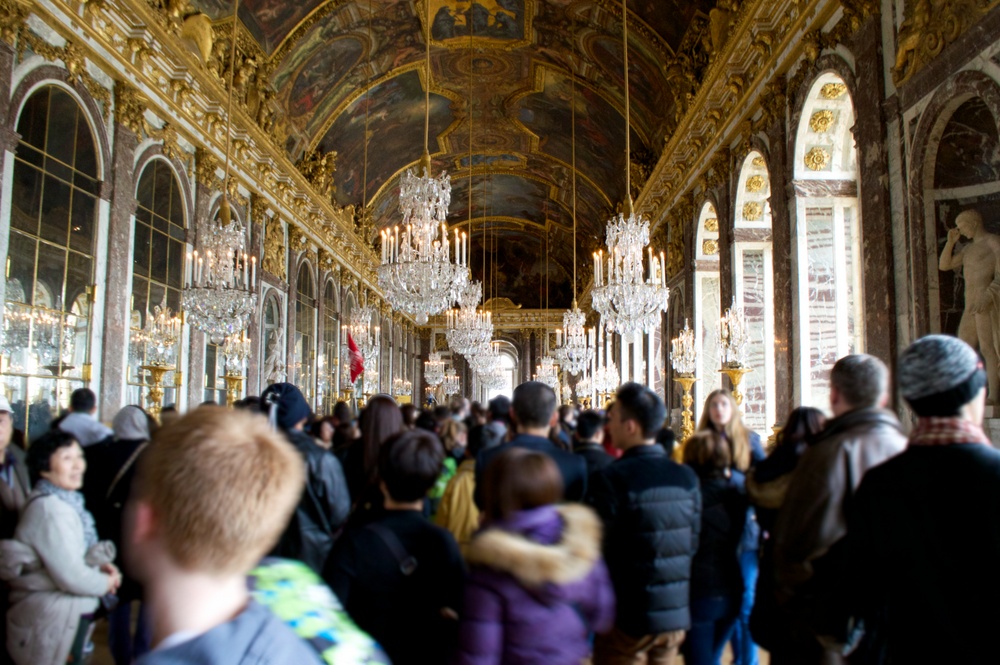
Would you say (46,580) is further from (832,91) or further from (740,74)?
(740,74)

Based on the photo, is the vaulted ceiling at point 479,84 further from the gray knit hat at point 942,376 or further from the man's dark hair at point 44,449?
the gray knit hat at point 942,376

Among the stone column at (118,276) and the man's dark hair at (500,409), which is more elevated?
the stone column at (118,276)

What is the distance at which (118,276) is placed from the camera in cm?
1045

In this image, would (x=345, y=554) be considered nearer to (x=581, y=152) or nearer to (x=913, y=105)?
(x=913, y=105)

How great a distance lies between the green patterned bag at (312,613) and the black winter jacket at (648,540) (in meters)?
1.92

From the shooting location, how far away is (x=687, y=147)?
15695mm

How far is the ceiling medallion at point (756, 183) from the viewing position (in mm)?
12656

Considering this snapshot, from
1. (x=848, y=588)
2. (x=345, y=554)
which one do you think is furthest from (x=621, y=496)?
(x=345, y=554)

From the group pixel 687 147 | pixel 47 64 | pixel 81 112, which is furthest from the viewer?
pixel 687 147

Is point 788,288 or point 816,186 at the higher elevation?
point 816,186

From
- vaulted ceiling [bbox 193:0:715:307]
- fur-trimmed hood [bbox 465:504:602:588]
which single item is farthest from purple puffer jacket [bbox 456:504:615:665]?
vaulted ceiling [bbox 193:0:715:307]

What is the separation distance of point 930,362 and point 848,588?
75cm

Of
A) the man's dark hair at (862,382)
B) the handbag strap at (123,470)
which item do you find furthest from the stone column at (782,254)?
the handbag strap at (123,470)

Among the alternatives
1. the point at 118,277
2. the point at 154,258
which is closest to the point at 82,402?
the point at 118,277
